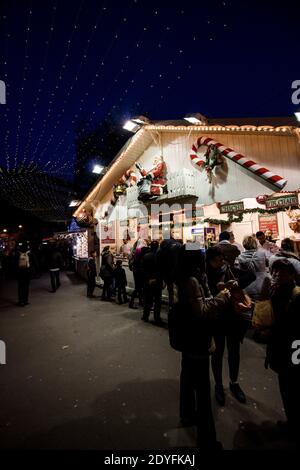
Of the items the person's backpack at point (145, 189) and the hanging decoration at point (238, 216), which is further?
the person's backpack at point (145, 189)

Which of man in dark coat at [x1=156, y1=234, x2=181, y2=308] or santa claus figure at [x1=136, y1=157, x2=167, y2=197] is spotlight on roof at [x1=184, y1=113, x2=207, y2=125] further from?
man in dark coat at [x1=156, y1=234, x2=181, y2=308]

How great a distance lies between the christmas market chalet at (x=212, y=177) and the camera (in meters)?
7.26

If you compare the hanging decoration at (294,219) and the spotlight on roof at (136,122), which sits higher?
the spotlight on roof at (136,122)

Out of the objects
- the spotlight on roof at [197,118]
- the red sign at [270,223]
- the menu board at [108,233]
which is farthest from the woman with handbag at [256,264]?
the menu board at [108,233]

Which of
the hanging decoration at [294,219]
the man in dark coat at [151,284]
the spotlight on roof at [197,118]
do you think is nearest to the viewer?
the hanging decoration at [294,219]

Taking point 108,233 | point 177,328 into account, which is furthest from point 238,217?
point 108,233

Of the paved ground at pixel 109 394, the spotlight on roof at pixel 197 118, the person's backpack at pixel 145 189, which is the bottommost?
the paved ground at pixel 109 394

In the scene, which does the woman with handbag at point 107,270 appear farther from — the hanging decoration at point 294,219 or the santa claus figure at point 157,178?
the hanging decoration at point 294,219

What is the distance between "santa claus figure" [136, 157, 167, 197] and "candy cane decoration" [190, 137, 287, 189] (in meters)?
1.67

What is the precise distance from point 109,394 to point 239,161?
25.1 feet

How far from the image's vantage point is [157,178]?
429 inches

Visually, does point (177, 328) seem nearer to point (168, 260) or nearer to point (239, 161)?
point (168, 260)

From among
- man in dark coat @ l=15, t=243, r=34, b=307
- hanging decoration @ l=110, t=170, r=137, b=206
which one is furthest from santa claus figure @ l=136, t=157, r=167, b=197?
man in dark coat @ l=15, t=243, r=34, b=307

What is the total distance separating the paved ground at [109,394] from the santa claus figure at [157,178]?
18.9 feet
